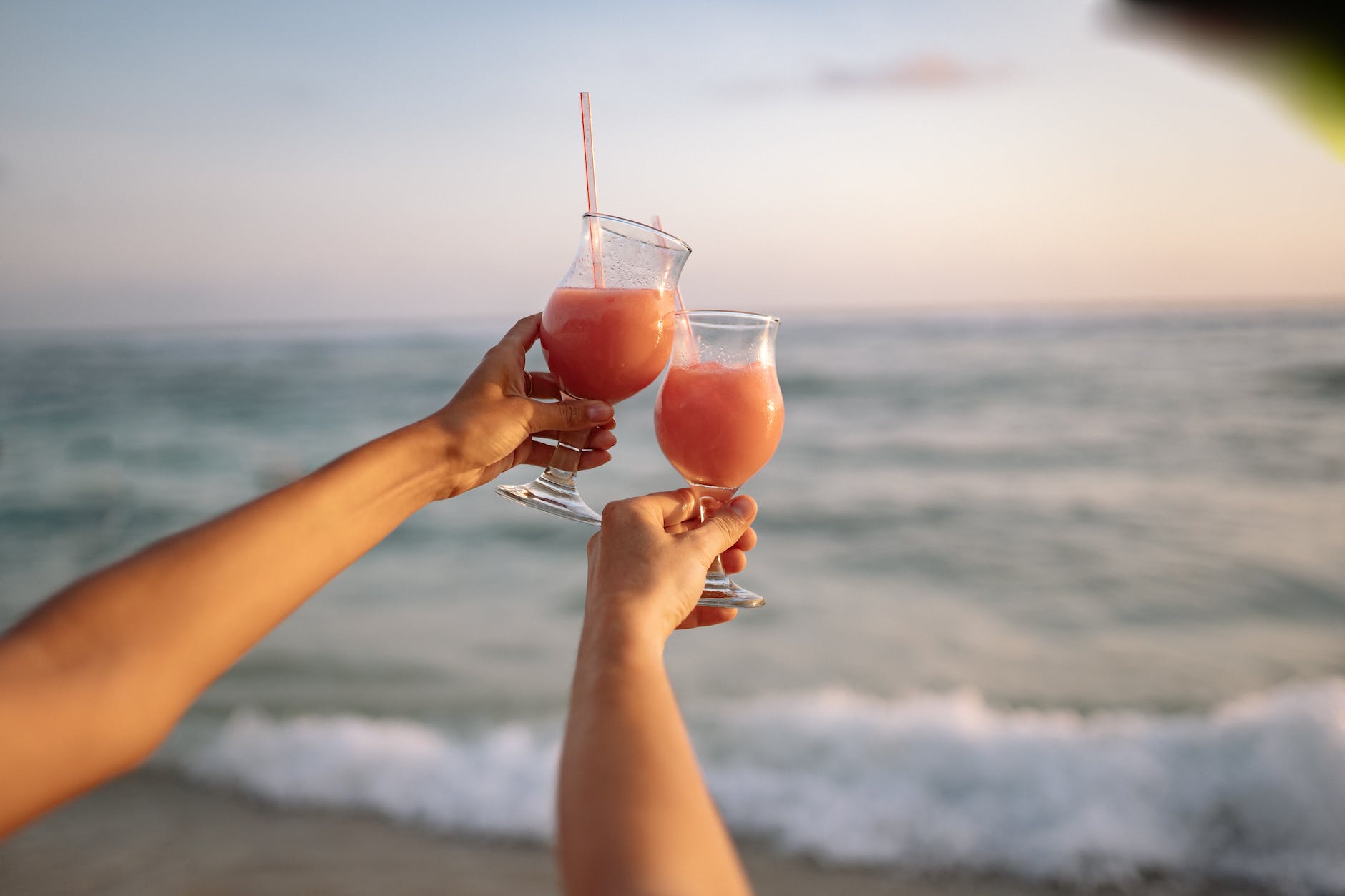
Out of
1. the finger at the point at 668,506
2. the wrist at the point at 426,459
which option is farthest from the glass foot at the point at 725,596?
the wrist at the point at 426,459

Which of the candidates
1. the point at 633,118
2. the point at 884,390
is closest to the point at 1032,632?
the point at 633,118

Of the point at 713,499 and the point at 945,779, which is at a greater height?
the point at 713,499

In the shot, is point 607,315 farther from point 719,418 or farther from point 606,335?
point 719,418

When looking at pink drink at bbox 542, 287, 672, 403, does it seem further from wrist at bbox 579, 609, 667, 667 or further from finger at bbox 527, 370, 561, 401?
wrist at bbox 579, 609, 667, 667

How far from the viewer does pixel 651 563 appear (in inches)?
56.7

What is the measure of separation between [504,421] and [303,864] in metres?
2.18

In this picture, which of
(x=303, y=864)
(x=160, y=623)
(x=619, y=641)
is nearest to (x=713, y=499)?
(x=619, y=641)

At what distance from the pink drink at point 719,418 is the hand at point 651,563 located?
0.23 m

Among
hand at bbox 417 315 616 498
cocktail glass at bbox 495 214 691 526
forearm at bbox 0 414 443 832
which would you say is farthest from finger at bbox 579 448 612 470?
forearm at bbox 0 414 443 832

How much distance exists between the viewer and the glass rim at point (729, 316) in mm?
2004

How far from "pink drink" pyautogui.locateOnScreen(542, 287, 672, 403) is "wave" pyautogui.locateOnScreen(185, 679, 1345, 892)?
2.06 m

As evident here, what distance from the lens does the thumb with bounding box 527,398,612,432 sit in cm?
207

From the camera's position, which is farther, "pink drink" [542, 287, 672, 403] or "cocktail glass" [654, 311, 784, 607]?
"pink drink" [542, 287, 672, 403]

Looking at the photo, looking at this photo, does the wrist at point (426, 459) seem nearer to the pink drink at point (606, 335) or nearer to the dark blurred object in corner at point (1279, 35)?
the pink drink at point (606, 335)
